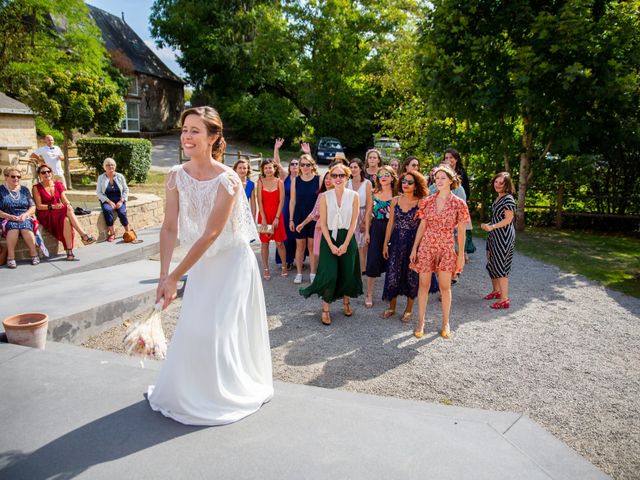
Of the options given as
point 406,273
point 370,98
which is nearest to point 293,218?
point 406,273

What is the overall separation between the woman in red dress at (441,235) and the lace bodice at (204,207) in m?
2.80

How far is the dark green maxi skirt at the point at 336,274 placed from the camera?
18.6ft

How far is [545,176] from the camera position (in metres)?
12.6

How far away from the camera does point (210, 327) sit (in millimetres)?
3086

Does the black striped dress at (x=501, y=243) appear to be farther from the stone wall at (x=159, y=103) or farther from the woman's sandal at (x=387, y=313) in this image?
the stone wall at (x=159, y=103)

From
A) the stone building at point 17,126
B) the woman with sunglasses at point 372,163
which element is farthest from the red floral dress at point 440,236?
the stone building at point 17,126

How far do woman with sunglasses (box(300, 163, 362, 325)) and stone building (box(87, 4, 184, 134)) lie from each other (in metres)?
30.2

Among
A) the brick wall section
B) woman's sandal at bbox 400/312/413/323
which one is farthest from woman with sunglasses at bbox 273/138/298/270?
the brick wall section

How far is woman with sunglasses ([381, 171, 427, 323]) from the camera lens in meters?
5.77

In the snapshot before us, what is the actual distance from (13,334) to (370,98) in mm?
31922

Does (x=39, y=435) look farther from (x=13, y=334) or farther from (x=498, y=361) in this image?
(x=498, y=361)

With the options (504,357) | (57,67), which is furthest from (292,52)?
(504,357)

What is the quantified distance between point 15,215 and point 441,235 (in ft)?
21.1

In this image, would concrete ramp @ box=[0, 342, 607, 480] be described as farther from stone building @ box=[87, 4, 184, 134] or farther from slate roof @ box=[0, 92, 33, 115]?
stone building @ box=[87, 4, 184, 134]
